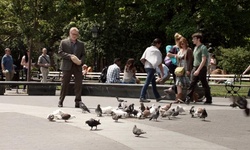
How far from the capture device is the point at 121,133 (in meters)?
9.95

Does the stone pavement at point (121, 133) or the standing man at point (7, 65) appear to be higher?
the standing man at point (7, 65)

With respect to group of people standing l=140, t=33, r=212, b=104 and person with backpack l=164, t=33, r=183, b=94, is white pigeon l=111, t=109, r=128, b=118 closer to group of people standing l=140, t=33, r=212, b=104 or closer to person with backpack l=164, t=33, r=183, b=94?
group of people standing l=140, t=33, r=212, b=104

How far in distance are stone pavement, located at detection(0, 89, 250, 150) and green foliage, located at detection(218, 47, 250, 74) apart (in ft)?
110

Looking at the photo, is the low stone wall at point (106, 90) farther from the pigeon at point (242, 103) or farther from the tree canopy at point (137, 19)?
the pigeon at point (242, 103)

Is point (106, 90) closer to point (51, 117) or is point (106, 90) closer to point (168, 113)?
point (168, 113)

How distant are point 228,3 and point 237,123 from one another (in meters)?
24.9

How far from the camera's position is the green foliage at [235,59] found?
4644cm

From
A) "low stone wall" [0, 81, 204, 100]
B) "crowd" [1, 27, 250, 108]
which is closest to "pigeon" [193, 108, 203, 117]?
"crowd" [1, 27, 250, 108]

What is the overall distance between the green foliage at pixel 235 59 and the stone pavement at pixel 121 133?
33553mm

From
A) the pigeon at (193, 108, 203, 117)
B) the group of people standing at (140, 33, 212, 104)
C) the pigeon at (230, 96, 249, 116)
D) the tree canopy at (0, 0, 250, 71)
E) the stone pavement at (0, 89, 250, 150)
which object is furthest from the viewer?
the tree canopy at (0, 0, 250, 71)

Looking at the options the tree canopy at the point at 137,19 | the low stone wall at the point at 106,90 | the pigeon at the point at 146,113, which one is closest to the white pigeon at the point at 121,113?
the pigeon at the point at 146,113

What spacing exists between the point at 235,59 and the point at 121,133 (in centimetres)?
3764

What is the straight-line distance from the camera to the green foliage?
4644 cm

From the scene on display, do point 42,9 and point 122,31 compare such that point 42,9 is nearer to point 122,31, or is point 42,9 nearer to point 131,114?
point 131,114
